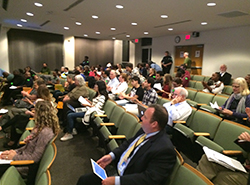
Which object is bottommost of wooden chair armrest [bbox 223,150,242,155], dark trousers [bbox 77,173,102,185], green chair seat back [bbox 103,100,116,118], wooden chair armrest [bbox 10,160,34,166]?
dark trousers [bbox 77,173,102,185]

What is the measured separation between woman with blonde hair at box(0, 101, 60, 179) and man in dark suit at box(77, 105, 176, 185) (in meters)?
0.64

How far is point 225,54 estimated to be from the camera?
8.59 m

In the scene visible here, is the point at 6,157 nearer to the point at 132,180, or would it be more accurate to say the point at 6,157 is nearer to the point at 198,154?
the point at 132,180

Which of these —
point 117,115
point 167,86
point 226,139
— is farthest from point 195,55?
point 226,139

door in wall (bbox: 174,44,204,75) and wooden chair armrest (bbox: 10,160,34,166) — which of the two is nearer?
wooden chair armrest (bbox: 10,160,34,166)

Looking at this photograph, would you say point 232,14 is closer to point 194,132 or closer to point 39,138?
point 194,132

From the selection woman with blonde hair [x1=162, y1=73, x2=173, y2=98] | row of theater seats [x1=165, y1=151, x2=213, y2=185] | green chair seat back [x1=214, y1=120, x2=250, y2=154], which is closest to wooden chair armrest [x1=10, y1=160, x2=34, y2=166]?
row of theater seats [x1=165, y1=151, x2=213, y2=185]

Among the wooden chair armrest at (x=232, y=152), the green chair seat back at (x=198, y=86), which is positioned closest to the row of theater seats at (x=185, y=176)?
the wooden chair armrest at (x=232, y=152)

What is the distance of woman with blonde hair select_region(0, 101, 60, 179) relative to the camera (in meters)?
2.06

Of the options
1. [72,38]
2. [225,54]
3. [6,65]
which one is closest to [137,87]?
[225,54]

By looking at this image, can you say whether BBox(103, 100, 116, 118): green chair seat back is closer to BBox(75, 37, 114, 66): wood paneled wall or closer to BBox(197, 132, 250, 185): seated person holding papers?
BBox(197, 132, 250, 185): seated person holding papers

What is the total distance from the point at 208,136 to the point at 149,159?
1.44 metres

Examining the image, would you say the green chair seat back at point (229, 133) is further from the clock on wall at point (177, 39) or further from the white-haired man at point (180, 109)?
the clock on wall at point (177, 39)

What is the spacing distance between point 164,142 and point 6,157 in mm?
1836
